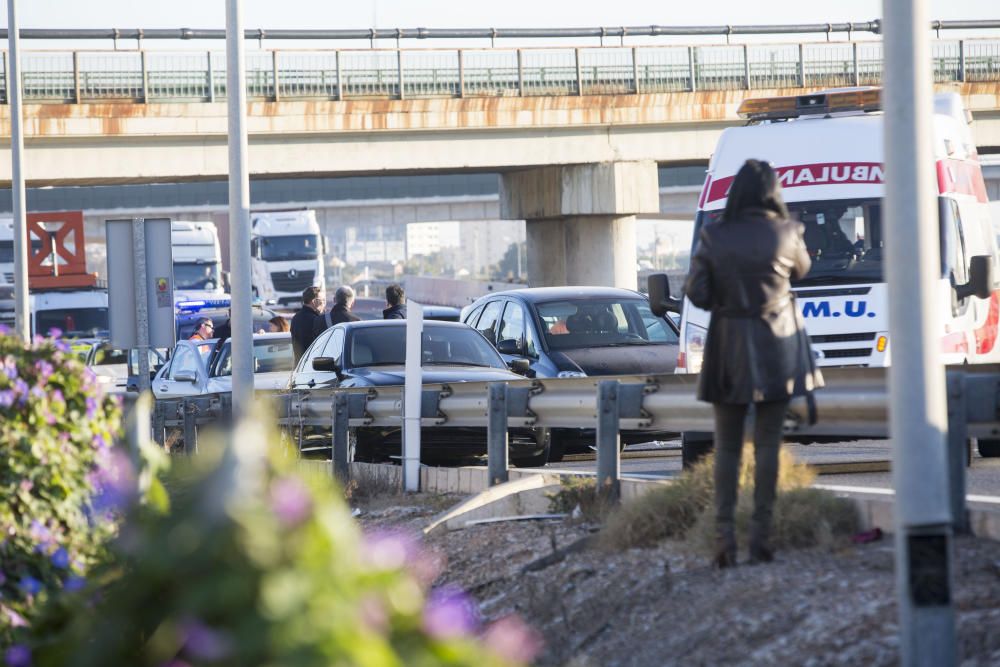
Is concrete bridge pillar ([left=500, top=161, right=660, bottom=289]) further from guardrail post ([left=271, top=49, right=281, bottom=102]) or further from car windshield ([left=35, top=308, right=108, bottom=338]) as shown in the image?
car windshield ([left=35, top=308, right=108, bottom=338])

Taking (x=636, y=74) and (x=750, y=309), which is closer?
(x=750, y=309)

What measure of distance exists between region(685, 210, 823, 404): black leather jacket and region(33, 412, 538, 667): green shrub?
4.37 metres

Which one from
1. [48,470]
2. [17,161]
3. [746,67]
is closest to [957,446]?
[48,470]

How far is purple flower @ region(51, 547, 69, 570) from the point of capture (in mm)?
5344

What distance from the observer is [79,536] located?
5.95 meters

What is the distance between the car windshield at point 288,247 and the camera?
53.3m

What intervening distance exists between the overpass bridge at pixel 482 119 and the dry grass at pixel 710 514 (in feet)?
88.3

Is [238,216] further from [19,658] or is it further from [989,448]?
[19,658]

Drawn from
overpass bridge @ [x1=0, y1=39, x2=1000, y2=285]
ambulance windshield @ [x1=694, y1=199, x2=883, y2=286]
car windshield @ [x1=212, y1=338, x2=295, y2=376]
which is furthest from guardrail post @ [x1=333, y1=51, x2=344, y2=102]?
ambulance windshield @ [x1=694, y1=199, x2=883, y2=286]

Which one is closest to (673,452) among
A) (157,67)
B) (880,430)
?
(880,430)

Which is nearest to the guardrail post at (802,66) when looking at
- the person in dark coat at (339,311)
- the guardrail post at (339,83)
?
the guardrail post at (339,83)

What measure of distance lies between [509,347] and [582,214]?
21840 millimetres

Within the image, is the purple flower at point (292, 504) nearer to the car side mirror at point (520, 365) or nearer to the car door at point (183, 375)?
the car side mirror at point (520, 365)

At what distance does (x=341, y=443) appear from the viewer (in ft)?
41.4
